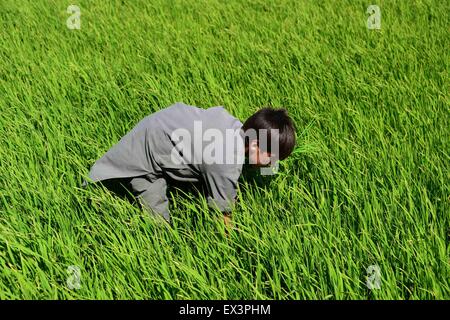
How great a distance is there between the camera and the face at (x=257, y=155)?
4.97ft

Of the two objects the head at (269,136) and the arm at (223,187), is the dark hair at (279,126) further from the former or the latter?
the arm at (223,187)

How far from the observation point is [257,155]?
5.02 feet

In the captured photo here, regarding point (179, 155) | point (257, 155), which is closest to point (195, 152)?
point (179, 155)

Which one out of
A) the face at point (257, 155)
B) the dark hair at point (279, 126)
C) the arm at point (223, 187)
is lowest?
the arm at point (223, 187)

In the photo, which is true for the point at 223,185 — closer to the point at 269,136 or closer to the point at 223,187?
the point at 223,187

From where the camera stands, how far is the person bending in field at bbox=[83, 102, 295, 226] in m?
1.49

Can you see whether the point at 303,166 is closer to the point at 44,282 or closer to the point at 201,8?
the point at 44,282

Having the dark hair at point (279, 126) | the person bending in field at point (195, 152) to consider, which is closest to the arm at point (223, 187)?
the person bending in field at point (195, 152)

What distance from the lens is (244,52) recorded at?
2.91m

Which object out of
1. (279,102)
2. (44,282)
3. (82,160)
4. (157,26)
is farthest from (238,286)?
(157,26)

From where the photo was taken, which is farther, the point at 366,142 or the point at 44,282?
the point at 366,142

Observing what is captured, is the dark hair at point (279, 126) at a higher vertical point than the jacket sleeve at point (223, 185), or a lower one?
higher
